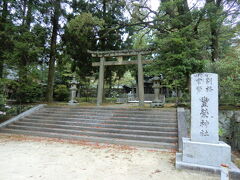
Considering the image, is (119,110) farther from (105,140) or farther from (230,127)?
(230,127)

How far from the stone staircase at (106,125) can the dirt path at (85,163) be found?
27.7 inches

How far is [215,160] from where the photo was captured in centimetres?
335

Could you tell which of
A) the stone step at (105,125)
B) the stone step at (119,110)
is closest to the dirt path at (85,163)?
the stone step at (105,125)

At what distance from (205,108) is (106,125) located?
438cm

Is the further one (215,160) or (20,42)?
(20,42)

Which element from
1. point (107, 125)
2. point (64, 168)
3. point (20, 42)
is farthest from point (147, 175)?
point (20, 42)

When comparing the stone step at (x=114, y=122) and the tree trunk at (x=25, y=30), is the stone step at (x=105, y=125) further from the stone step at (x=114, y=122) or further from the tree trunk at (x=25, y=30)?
the tree trunk at (x=25, y=30)

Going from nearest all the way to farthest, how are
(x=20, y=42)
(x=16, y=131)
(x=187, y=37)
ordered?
(x=16, y=131), (x=187, y=37), (x=20, y=42)

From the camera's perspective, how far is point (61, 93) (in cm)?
1703

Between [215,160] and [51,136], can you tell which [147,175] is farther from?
[51,136]

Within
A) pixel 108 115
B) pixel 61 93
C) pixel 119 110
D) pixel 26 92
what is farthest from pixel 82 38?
pixel 61 93

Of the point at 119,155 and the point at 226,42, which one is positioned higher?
the point at 226,42

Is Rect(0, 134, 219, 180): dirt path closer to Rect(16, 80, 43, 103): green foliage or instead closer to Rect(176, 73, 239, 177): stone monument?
Rect(176, 73, 239, 177): stone monument

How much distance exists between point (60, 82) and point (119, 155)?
1805 centimetres
